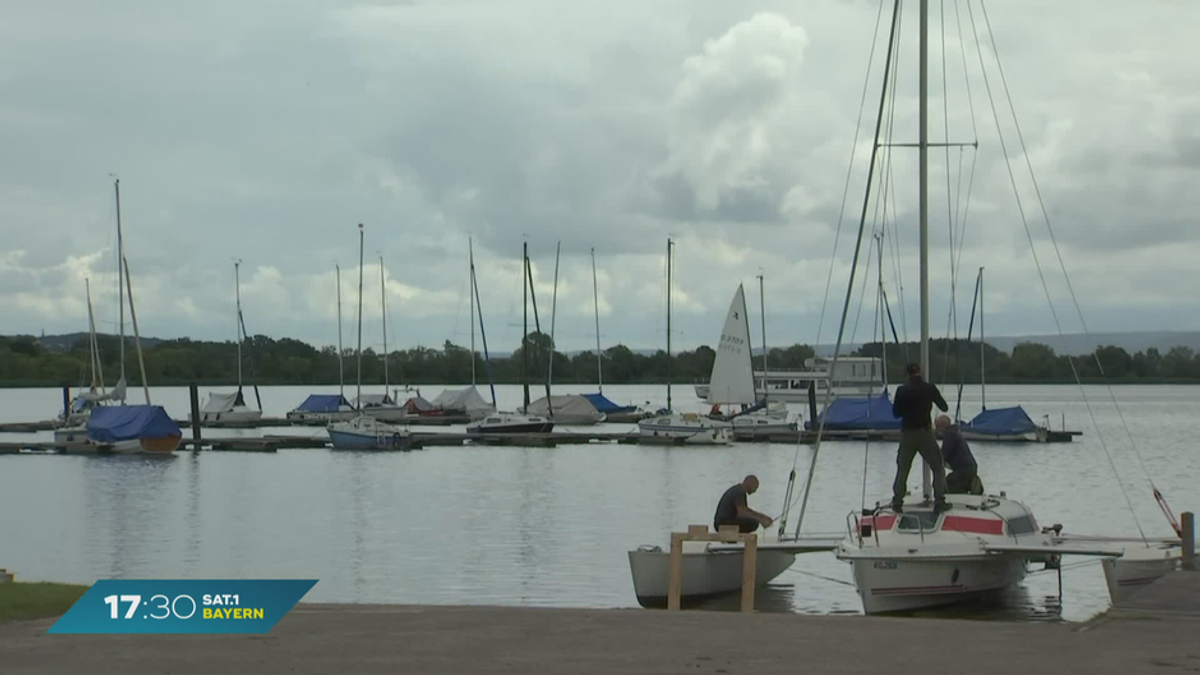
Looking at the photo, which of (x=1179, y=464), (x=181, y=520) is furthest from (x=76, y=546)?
(x=1179, y=464)

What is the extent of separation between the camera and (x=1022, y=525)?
22219 mm

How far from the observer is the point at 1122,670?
11703 mm

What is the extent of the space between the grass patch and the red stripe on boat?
12.2m

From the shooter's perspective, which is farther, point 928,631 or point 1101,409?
point 1101,409

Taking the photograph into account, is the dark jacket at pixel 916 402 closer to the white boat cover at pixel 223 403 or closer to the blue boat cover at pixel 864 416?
the blue boat cover at pixel 864 416

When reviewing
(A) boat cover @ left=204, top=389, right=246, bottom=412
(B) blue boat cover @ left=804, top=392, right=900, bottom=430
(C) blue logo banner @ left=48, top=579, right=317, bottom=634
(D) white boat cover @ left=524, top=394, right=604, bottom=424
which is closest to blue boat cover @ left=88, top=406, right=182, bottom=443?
(A) boat cover @ left=204, top=389, right=246, bottom=412

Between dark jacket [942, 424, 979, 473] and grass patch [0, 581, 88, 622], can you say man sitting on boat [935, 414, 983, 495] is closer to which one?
dark jacket [942, 424, 979, 473]

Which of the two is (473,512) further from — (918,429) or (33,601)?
(33,601)

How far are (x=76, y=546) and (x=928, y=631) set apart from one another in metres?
29.4

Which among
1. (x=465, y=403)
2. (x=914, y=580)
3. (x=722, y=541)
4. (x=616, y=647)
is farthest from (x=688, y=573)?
(x=465, y=403)

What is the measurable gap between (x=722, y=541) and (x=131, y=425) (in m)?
58.0

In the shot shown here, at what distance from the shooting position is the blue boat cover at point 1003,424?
278 ft

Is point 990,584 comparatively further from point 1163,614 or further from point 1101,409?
point 1101,409

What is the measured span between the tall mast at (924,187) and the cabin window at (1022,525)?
1.70m
